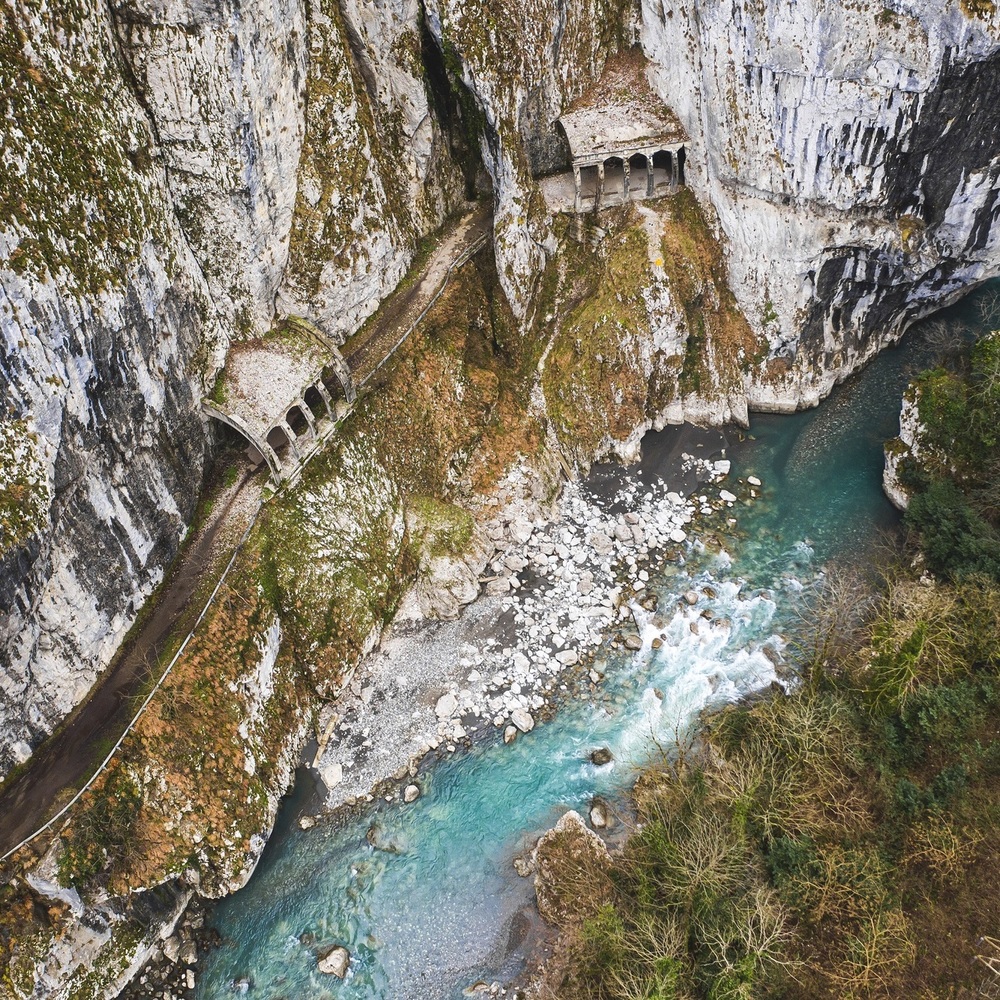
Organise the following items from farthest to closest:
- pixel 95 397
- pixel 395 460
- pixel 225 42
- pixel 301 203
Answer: pixel 395 460, pixel 301 203, pixel 225 42, pixel 95 397

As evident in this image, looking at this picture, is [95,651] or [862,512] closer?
[95,651]

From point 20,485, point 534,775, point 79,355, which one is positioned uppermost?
point 79,355

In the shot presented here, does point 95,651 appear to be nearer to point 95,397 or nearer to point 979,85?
point 95,397

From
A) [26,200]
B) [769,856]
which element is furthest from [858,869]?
[26,200]

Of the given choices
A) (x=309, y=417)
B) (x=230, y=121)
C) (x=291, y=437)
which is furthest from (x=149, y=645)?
(x=230, y=121)

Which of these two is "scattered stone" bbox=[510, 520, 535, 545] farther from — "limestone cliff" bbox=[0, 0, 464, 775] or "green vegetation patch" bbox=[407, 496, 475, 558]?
"limestone cliff" bbox=[0, 0, 464, 775]

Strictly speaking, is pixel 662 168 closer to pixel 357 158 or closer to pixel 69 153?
pixel 357 158

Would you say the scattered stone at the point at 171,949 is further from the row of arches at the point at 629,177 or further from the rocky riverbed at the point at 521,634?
the row of arches at the point at 629,177
